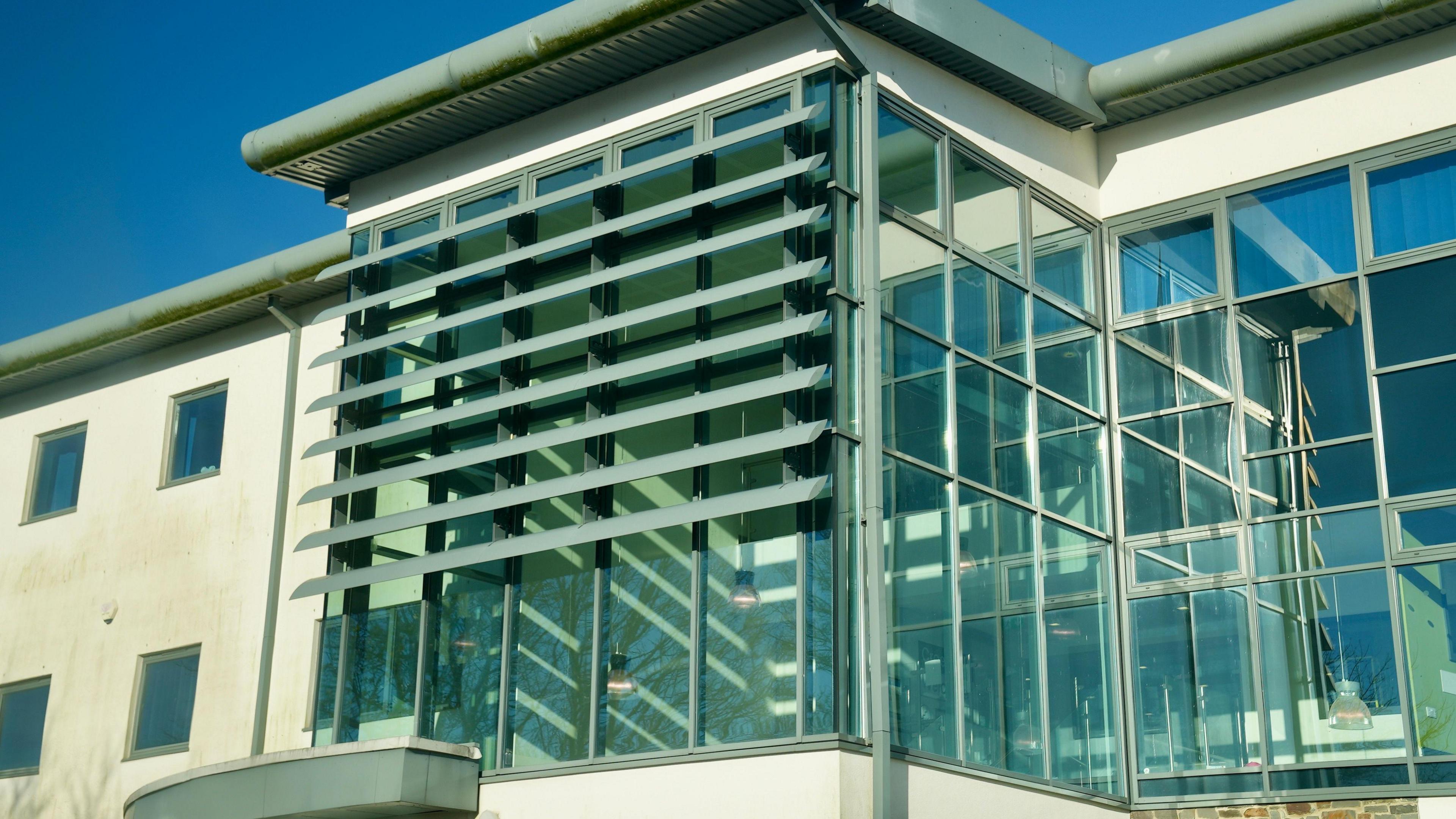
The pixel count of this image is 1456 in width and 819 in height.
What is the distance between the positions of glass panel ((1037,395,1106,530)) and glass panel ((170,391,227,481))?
9.69m

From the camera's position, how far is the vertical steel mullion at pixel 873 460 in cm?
1122

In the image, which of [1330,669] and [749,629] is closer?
[749,629]

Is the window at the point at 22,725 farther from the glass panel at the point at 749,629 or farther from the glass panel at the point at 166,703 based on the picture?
the glass panel at the point at 749,629

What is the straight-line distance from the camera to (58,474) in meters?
20.8

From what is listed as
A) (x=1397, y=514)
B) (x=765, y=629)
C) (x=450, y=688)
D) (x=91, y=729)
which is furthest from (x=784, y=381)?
(x=91, y=729)

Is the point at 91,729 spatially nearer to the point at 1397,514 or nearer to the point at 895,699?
the point at 895,699

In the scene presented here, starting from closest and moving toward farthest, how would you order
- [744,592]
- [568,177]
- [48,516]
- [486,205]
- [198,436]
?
[744,592] → [568,177] → [486,205] → [198,436] → [48,516]

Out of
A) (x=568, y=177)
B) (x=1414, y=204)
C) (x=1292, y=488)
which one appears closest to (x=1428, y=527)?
(x=1292, y=488)

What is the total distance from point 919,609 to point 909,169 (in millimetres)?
3750

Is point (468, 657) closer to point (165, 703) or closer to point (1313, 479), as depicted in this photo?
point (165, 703)

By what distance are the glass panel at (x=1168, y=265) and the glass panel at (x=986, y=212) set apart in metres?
1.58

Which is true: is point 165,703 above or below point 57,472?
below

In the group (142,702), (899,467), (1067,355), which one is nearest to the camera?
(899,467)

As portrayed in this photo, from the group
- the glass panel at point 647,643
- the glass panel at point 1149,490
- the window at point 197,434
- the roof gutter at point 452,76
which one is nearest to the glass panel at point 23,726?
the window at point 197,434
